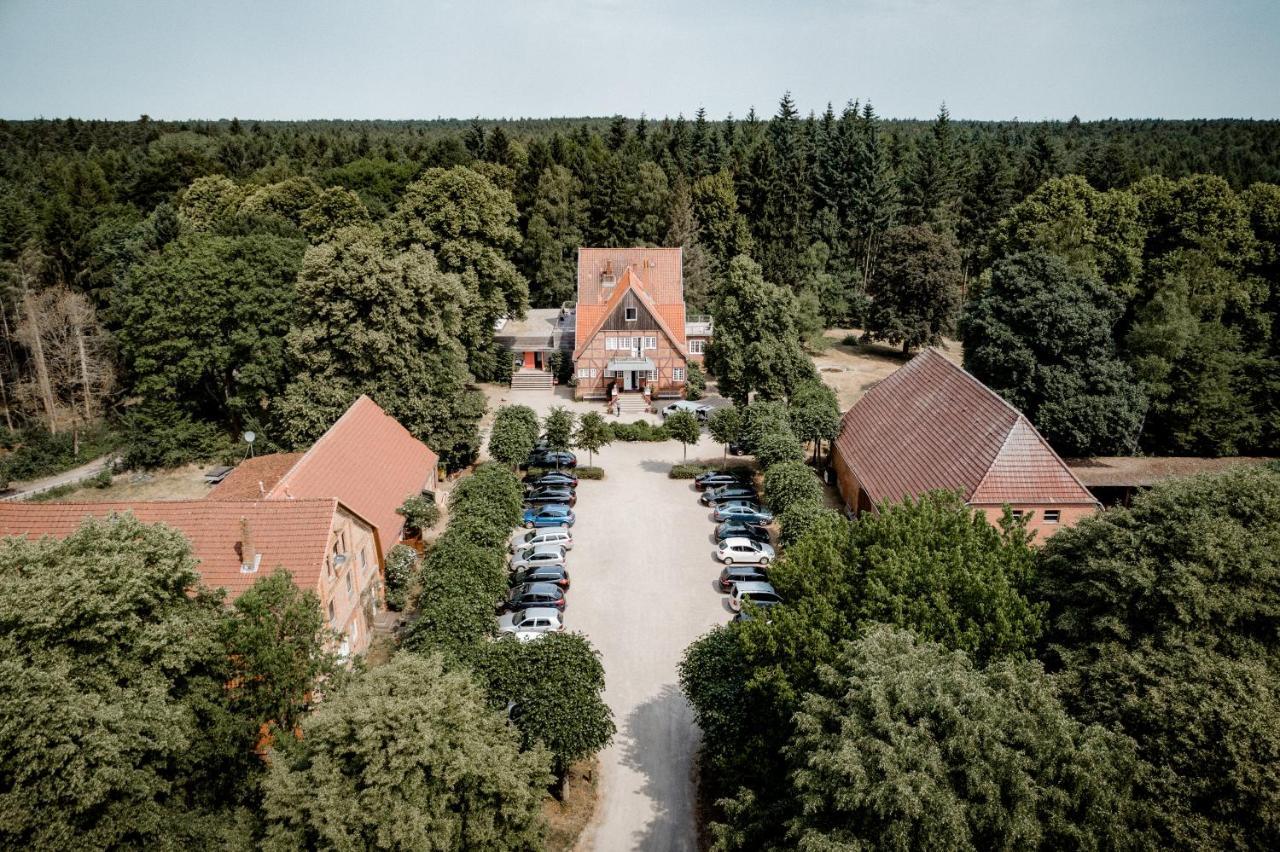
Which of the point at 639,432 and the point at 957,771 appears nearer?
the point at 957,771

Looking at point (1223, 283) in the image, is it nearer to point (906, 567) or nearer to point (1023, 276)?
point (1023, 276)

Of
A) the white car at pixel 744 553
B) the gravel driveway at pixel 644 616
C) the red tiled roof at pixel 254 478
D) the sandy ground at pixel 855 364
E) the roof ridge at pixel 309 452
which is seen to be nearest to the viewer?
the gravel driveway at pixel 644 616

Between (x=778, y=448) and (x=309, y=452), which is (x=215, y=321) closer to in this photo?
(x=309, y=452)

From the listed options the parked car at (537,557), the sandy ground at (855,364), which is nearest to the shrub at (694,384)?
the sandy ground at (855,364)

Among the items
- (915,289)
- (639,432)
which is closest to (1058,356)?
(915,289)

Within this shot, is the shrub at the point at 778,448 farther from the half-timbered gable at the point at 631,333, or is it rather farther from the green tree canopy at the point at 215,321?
the green tree canopy at the point at 215,321

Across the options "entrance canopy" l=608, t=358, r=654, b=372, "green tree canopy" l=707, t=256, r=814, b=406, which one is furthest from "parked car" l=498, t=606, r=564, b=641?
"entrance canopy" l=608, t=358, r=654, b=372
